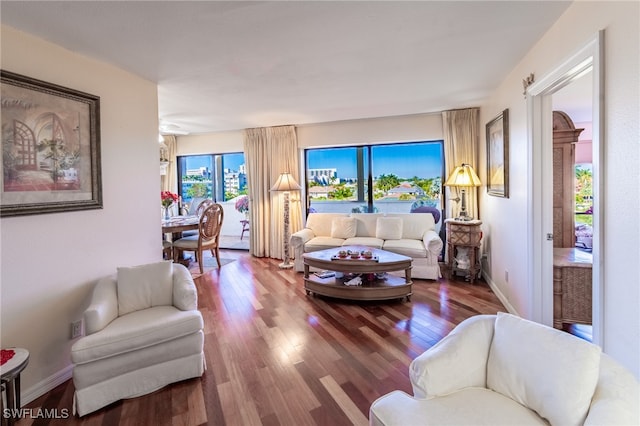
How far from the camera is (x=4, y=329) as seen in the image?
1.96 metres

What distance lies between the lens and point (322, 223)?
5188 millimetres

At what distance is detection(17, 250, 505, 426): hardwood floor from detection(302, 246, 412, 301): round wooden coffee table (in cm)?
12

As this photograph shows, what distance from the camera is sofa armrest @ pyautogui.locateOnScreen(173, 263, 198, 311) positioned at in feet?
7.56

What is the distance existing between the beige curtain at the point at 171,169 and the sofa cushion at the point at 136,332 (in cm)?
480

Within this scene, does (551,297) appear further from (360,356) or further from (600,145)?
(360,356)

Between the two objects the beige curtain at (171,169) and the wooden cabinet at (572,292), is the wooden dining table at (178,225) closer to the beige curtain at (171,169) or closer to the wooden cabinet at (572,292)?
the beige curtain at (171,169)

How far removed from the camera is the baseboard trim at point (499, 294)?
3144 millimetres

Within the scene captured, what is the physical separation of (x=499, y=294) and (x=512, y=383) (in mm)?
2642

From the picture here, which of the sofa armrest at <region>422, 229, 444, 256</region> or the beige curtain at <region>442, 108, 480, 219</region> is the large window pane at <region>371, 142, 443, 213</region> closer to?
the beige curtain at <region>442, 108, 480, 219</region>

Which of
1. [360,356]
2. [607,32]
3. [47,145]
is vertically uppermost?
[607,32]

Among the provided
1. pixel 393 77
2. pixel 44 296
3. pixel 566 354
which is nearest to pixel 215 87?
pixel 393 77

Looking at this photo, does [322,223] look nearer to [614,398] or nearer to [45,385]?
[45,385]

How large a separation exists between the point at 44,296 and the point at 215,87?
2.41 meters

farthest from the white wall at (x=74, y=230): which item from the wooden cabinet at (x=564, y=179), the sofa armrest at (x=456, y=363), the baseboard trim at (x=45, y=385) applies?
the wooden cabinet at (x=564, y=179)
